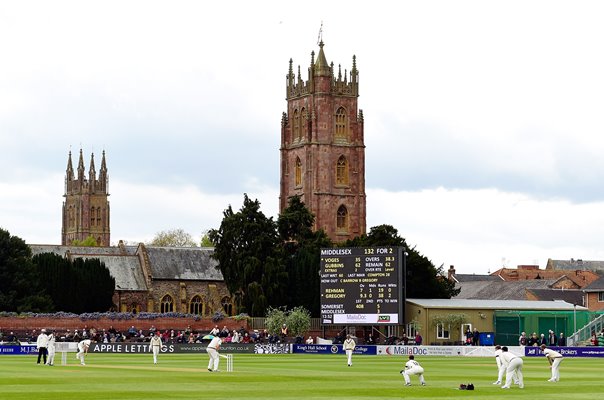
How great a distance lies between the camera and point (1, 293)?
331 feet

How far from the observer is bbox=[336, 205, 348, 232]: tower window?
147 m

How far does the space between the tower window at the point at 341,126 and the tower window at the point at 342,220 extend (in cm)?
796

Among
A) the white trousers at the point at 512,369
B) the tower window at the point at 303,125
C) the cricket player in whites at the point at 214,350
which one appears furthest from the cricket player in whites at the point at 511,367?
the tower window at the point at 303,125

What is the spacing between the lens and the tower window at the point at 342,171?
488ft

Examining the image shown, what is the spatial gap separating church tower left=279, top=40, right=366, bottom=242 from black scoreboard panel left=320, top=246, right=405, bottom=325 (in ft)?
207

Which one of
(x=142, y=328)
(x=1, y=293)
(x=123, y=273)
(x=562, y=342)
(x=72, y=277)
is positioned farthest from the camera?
(x=123, y=273)


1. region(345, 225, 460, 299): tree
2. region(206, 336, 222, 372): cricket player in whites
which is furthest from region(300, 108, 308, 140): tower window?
region(206, 336, 222, 372): cricket player in whites

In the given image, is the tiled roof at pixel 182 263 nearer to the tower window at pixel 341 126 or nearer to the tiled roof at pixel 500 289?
the tiled roof at pixel 500 289

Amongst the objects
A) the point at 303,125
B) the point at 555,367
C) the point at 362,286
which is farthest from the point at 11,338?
the point at 303,125

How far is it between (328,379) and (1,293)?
2493 inches

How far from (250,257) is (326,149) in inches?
1651

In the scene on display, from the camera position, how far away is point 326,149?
484ft

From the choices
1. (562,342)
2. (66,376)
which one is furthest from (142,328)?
(66,376)

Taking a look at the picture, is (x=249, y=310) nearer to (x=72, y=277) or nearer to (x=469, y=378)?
(x=72, y=277)
